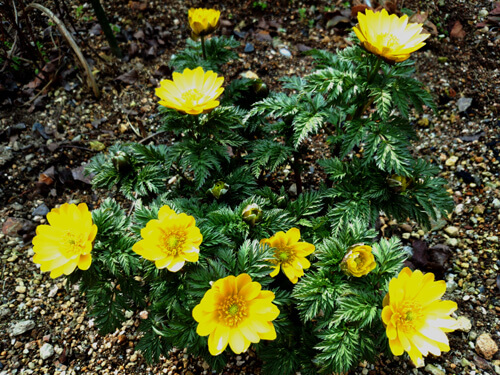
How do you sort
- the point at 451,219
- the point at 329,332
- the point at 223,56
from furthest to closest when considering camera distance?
1. the point at 451,219
2. the point at 223,56
3. the point at 329,332

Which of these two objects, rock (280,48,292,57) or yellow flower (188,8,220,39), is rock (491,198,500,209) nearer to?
rock (280,48,292,57)

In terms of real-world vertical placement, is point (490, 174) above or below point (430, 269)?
above

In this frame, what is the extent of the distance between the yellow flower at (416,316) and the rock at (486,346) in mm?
922

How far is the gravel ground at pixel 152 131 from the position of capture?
8.23ft

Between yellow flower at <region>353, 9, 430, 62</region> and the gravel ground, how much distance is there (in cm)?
127

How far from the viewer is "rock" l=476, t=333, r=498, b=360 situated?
7.94ft

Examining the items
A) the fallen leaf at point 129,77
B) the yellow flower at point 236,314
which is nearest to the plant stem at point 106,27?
the fallen leaf at point 129,77

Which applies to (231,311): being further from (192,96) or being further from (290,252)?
(192,96)

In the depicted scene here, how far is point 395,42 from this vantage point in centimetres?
211

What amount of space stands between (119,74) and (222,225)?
2.37 meters

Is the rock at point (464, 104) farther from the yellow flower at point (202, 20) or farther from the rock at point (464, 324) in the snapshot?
the yellow flower at point (202, 20)

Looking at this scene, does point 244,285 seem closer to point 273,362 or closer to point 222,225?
point 222,225

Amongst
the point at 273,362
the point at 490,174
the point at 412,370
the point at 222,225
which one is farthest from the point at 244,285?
the point at 490,174

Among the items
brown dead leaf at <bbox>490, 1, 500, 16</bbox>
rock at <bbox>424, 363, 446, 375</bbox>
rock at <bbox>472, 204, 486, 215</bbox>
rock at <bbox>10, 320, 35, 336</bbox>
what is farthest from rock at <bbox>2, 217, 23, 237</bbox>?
brown dead leaf at <bbox>490, 1, 500, 16</bbox>
